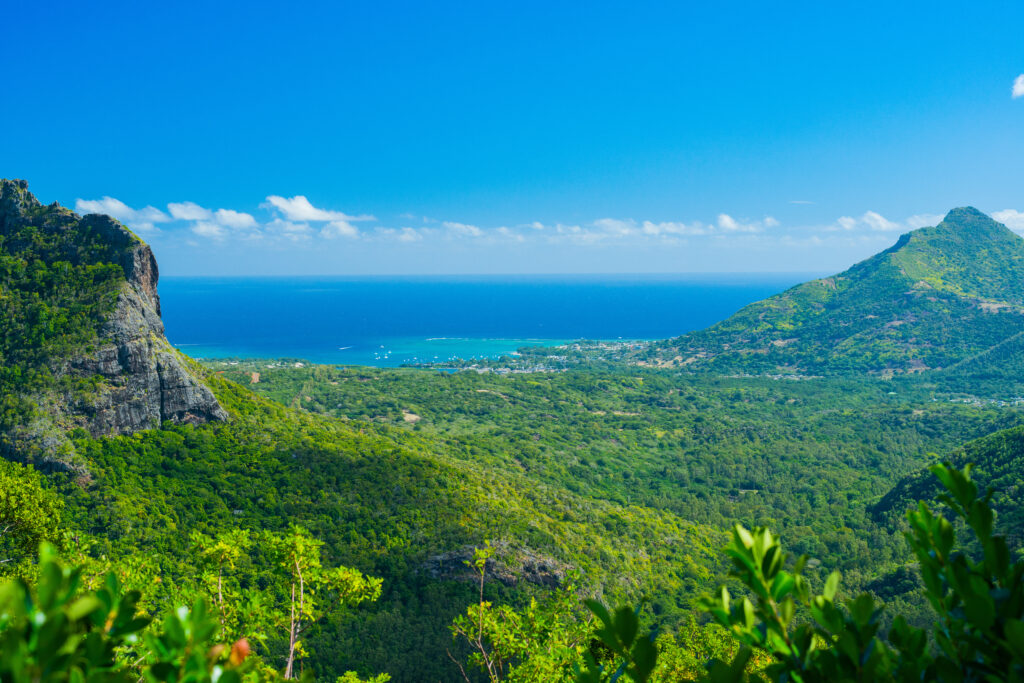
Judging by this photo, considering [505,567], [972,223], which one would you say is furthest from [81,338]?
[972,223]

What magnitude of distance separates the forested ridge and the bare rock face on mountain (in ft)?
0.87

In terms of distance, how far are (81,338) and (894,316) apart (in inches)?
6394

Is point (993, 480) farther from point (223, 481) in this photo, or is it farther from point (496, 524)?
point (223, 481)

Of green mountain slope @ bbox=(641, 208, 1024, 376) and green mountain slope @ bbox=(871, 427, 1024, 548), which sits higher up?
green mountain slope @ bbox=(641, 208, 1024, 376)

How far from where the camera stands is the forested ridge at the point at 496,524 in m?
2.34

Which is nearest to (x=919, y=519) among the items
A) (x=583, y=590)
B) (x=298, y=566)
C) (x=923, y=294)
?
(x=298, y=566)

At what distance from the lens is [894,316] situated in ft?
443

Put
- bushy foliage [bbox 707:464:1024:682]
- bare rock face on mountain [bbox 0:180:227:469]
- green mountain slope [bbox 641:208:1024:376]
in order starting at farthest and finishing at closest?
green mountain slope [bbox 641:208:1024:376] < bare rock face on mountain [bbox 0:180:227:469] < bushy foliage [bbox 707:464:1024:682]

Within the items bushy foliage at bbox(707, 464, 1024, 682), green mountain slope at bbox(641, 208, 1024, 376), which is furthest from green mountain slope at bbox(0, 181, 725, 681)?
green mountain slope at bbox(641, 208, 1024, 376)

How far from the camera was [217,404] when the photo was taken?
137ft

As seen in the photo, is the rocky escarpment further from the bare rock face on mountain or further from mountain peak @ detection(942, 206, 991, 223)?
mountain peak @ detection(942, 206, 991, 223)

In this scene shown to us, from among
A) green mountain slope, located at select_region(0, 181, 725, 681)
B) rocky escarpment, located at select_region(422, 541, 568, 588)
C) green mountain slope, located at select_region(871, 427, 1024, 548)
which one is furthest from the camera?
green mountain slope, located at select_region(871, 427, 1024, 548)

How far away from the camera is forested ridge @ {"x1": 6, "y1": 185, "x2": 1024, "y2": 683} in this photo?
7.66 ft

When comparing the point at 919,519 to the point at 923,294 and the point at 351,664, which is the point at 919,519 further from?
the point at 923,294
